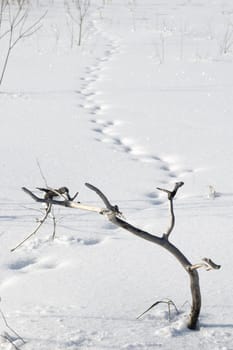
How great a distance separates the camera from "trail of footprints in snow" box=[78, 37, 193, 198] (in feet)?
7.61

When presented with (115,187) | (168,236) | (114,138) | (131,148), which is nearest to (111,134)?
(114,138)

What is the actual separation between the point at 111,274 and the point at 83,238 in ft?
0.99

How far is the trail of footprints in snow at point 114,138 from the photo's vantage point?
7.61 feet

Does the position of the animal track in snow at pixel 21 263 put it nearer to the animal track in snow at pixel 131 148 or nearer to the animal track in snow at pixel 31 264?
the animal track in snow at pixel 31 264

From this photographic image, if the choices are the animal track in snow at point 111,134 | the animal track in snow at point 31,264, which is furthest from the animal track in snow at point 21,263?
the animal track in snow at point 111,134

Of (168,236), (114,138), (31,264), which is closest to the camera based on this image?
(168,236)

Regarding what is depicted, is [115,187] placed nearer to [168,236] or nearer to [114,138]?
[114,138]

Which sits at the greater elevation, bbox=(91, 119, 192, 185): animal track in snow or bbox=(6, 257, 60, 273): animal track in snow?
bbox=(6, 257, 60, 273): animal track in snow

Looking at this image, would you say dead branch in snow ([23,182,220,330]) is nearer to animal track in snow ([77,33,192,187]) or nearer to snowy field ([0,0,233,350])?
snowy field ([0,0,233,350])

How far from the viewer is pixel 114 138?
2773 millimetres

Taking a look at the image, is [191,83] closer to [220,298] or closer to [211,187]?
[211,187]

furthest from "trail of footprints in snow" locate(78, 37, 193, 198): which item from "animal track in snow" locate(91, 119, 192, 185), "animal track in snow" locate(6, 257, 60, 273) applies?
"animal track in snow" locate(6, 257, 60, 273)

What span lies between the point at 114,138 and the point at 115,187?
2.35ft

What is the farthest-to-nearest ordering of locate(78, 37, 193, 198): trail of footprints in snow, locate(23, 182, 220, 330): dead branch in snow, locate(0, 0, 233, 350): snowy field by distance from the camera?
locate(78, 37, 193, 198): trail of footprints in snow
locate(0, 0, 233, 350): snowy field
locate(23, 182, 220, 330): dead branch in snow
